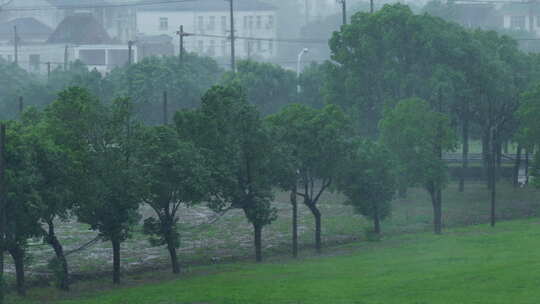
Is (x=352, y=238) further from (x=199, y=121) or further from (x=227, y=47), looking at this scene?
(x=227, y=47)

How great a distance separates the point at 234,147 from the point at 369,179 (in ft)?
32.4

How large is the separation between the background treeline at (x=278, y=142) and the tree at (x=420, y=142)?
64mm

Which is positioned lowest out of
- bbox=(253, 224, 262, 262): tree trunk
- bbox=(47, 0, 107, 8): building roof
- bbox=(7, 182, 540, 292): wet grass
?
bbox=(7, 182, 540, 292): wet grass

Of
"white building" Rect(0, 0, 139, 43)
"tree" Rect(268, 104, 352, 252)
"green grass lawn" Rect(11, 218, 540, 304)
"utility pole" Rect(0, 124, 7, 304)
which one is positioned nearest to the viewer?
"utility pole" Rect(0, 124, 7, 304)

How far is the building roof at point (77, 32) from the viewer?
513ft

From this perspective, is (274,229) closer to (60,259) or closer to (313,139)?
(313,139)

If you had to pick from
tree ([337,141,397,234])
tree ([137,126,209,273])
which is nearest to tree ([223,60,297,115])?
tree ([337,141,397,234])

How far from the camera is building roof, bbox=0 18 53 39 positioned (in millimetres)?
165625

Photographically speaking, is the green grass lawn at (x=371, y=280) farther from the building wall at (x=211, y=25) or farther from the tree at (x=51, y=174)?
the building wall at (x=211, y=25)

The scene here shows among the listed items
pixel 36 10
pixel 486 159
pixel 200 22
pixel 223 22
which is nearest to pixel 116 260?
pixel 486 159

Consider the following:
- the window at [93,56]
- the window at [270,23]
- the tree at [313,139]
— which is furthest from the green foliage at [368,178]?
the window at [270,23]

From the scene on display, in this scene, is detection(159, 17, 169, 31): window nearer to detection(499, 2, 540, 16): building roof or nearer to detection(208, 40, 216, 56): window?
detection(208, 40, 216, 56): window

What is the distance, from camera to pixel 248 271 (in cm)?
4325

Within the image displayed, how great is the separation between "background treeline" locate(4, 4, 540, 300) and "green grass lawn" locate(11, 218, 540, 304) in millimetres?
2232
